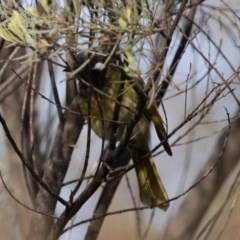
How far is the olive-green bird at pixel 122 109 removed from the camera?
111 cm

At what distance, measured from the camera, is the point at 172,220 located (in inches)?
73.0

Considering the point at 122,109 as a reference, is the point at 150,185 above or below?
below

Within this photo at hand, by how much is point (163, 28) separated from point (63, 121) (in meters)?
0.57

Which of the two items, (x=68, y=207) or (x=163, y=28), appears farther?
(x=68, y=207)

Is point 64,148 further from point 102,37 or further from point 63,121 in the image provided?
point 102,37

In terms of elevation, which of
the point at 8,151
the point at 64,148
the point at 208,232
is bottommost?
the point at 208,232

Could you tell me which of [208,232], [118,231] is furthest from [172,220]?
[118,231]

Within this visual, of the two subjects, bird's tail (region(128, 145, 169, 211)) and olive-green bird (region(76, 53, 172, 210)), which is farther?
bird's tail (region(128, 145, 169, 211))

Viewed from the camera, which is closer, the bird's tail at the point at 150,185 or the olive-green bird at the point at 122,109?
the olive-green bird at the point at 122,109

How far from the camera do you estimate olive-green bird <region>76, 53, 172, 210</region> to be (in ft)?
3.64

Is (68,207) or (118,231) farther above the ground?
(118,231)

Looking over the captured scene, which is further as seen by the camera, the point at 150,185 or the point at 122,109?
the point at 150,185

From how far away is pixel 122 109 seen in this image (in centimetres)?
150

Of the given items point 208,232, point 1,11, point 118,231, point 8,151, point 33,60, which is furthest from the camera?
point 118,231
